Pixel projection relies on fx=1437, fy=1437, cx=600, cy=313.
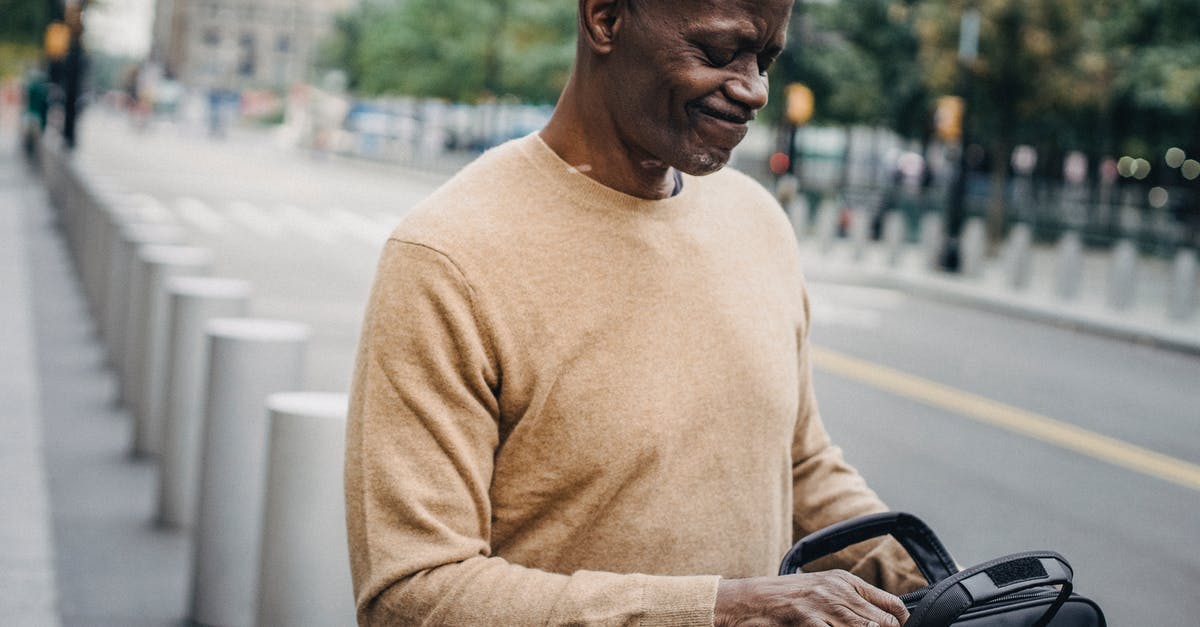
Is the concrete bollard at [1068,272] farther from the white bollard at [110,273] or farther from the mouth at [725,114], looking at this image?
the mouth at [725,114]

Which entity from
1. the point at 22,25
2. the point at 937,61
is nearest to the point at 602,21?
the point at 937,61

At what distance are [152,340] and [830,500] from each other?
18.4 ft

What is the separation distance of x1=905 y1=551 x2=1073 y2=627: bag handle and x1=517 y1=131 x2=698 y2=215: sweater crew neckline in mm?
645

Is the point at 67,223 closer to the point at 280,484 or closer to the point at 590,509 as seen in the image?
the point at 280,484

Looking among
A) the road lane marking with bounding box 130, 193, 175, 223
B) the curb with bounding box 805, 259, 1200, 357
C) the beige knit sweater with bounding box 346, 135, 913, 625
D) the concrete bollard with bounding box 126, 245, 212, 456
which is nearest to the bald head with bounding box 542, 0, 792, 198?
the beige knit sweater with bounding box 346, 135, 913, 625

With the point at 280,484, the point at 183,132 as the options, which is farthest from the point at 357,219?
the point at 183,132

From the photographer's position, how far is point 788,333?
212 cm

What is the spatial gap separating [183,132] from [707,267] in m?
86.4

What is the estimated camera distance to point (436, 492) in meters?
1.74

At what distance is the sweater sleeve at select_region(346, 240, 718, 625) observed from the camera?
171 cm

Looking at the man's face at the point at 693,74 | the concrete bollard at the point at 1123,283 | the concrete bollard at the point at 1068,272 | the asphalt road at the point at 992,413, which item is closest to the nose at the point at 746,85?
the man's face at the point at 693,74

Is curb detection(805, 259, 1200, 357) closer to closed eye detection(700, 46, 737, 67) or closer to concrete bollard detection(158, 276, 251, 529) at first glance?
concrete bollard detection(158, 276, 251, 529)

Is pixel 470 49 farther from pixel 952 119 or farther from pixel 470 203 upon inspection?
pixel 470 203

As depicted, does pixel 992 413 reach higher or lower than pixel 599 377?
lower
